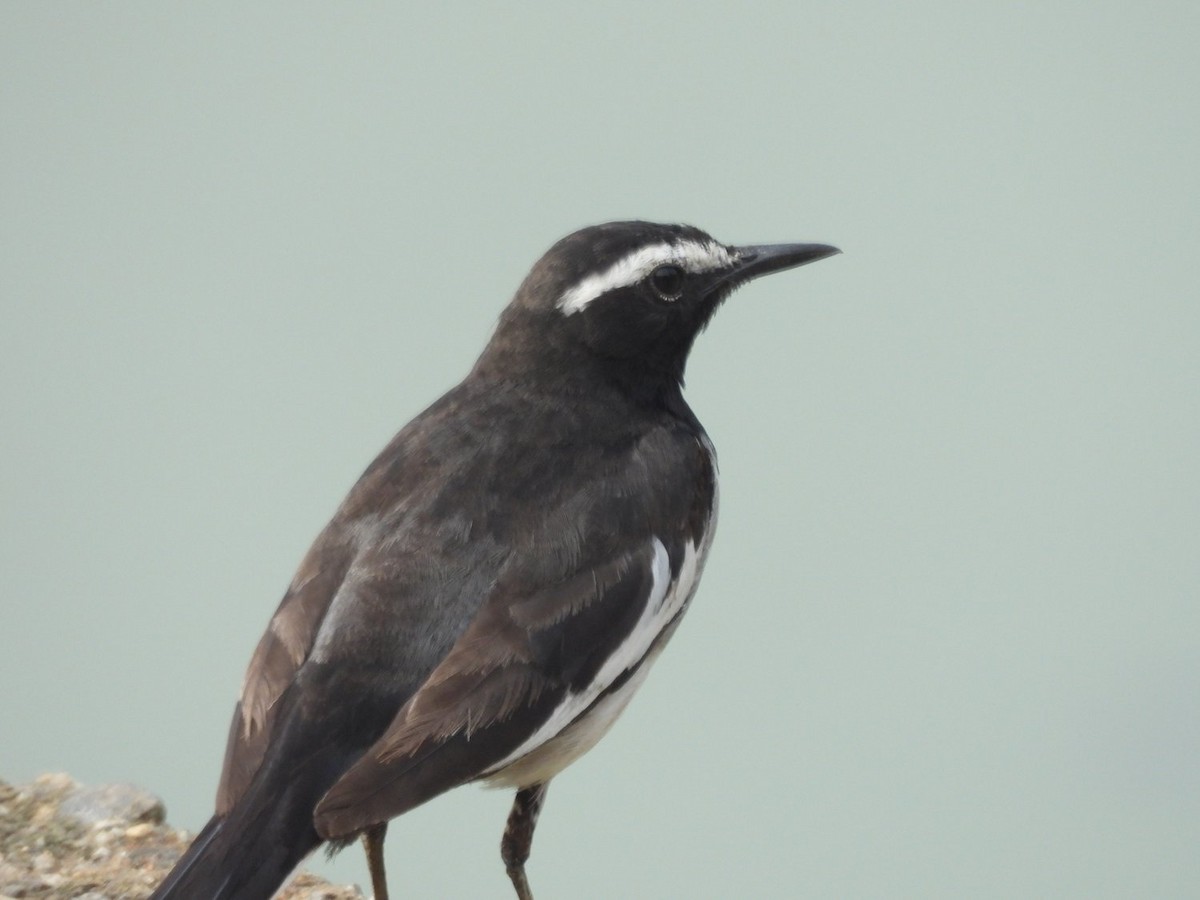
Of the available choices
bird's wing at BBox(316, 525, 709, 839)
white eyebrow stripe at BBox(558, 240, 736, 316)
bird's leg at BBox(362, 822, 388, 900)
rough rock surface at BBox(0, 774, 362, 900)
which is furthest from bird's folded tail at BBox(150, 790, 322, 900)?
white eyebrow stripe at BBox(558, 240, 736, 316)

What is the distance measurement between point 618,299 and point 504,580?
1522mm

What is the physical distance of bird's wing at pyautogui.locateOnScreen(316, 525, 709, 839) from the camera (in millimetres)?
5934

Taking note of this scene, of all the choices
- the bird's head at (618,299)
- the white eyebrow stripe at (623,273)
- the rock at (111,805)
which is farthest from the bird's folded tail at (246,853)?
the white eyebrow stripe at (623,273)

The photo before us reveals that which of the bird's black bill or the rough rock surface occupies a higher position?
the bird's black bill

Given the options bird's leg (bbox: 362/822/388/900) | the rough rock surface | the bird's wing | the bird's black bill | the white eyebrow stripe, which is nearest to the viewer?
the bird's wing

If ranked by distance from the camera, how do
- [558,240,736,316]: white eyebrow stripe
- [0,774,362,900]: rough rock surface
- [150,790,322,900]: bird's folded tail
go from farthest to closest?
[558,240,736,316]: white eyebrow stripe < [0,774,362,900]: rough rock surface < [150,790,322,900]: bird's folded tail

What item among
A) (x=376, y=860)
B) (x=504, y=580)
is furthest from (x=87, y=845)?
(x=504, y=580)

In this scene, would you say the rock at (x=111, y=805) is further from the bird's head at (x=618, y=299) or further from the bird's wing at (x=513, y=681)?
the bird's head at (x=618, y=299)

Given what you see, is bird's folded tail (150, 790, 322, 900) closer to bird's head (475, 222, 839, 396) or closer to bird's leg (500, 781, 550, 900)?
bird's leg (500, 781, 550, 900)

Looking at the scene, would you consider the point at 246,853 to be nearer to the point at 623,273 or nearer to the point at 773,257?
the point at 623,273

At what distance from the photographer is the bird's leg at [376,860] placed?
281 inches

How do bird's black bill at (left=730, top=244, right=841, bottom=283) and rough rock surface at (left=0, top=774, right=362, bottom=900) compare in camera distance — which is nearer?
rough rock surface at (left=0, top=774, right=362, bottom=900)

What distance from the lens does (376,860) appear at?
721cm

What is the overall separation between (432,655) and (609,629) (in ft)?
2.26
